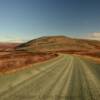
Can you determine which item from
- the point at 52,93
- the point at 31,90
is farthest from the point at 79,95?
the point at 31,90

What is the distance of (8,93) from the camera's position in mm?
9797

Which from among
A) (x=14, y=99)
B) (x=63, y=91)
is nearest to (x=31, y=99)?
(x=14, y=99)

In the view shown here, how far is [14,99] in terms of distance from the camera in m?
8.72

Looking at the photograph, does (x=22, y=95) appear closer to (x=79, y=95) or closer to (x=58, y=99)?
(x=58, y=99)

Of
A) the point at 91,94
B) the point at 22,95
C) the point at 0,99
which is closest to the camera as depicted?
the point at 0,99

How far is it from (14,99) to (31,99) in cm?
81

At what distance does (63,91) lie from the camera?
10.6 metres

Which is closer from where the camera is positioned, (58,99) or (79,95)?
(58,99)

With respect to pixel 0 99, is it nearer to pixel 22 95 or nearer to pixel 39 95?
pixel 22 95

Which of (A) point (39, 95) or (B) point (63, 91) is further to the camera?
(B) point (63, 91)

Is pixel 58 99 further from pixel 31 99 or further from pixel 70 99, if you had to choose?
pixel 31 99

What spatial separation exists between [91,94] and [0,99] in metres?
4.94

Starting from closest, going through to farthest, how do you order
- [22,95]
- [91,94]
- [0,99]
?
[0,99], [22,95], [91,94]

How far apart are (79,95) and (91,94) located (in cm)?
84
